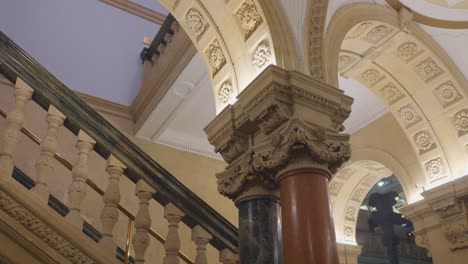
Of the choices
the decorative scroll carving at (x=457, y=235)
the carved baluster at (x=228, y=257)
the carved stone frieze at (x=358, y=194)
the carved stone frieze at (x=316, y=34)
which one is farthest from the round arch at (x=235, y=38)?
the carved stone frieze at (x=358, y=194)

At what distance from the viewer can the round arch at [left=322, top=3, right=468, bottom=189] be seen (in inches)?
234

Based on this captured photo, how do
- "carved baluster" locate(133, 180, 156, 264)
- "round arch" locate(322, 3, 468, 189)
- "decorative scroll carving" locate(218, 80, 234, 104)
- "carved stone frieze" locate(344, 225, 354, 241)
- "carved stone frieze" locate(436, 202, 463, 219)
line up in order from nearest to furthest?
"carved baluster" locate(133, 180, 156, 264)
"decorative scroll carving" locate(218, 80, 234, 104)
"round arch" locate(322, 3, 468, 189)
"carved stone frieze" locate(436, 202, 463, 219)
"carved stone frieze" locate(344, 225, 354, 241)

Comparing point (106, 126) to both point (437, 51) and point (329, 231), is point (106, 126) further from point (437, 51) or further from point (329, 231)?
point (437, 51)

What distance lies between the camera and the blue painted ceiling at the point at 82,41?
7945 millimetres

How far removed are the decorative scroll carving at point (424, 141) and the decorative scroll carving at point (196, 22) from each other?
346cm

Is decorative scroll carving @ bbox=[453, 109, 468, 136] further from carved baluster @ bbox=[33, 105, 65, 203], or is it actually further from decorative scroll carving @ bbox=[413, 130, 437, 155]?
carved baluster @ bbox=[33, 105, 65, 203]

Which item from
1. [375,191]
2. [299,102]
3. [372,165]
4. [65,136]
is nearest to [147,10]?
[65,136]

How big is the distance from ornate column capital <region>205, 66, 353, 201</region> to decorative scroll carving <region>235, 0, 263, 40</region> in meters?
0.75

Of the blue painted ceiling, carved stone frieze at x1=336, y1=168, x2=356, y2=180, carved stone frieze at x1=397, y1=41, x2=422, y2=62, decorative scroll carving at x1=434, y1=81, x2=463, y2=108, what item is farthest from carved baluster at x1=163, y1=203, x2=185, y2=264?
carved stone frieze at x1=336, y1=168, x2=356, y2=180

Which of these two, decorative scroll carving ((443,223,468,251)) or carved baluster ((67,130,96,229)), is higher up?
decorative scroll carving ((443,223,468,251))

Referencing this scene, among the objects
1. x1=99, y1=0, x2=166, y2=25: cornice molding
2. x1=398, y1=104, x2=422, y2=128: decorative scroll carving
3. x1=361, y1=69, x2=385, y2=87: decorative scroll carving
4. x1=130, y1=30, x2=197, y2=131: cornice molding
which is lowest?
x1=398, y1=104, x2=422, y2=128: decorative scroll carving

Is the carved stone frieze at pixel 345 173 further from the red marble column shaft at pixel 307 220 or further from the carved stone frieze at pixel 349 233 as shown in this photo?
the red marble column shaft at pixel 307 220

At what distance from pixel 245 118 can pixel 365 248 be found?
11264 millimetres

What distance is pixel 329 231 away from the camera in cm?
341
